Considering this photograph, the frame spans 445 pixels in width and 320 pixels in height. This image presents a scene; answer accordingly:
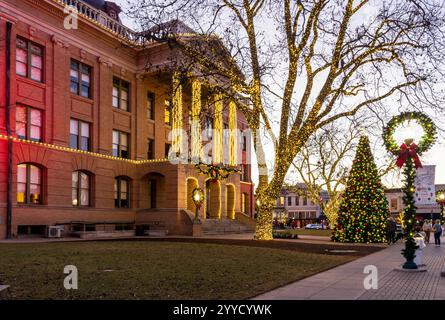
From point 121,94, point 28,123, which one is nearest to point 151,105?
point 121,94

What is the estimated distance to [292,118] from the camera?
3631cm

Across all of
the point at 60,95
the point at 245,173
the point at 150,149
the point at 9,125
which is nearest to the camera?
the point at 9,125

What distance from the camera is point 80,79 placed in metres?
33.1

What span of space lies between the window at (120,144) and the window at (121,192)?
6.43 ft

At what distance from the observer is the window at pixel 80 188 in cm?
3219

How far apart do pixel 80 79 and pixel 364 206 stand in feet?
69.8

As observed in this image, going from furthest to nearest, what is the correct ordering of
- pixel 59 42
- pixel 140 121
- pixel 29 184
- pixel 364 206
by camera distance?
pixel 140 121 < pixel 59 42 < pixel 29 184 < pixel 364 206

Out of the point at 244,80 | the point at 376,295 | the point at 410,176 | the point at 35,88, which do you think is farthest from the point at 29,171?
the point at 376,295

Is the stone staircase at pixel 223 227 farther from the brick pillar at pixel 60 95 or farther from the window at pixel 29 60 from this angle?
the window at pixel 29 60

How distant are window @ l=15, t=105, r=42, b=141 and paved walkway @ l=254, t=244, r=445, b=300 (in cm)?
2199

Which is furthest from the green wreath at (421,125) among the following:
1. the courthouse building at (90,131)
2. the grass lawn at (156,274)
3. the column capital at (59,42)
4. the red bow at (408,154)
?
the column capital at (59,42)

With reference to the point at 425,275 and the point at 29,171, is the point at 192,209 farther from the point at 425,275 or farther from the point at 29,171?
the point at 425,275

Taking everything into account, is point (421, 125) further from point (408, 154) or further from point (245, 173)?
point (245, 173)

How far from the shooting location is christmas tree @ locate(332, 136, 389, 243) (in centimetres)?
2555
